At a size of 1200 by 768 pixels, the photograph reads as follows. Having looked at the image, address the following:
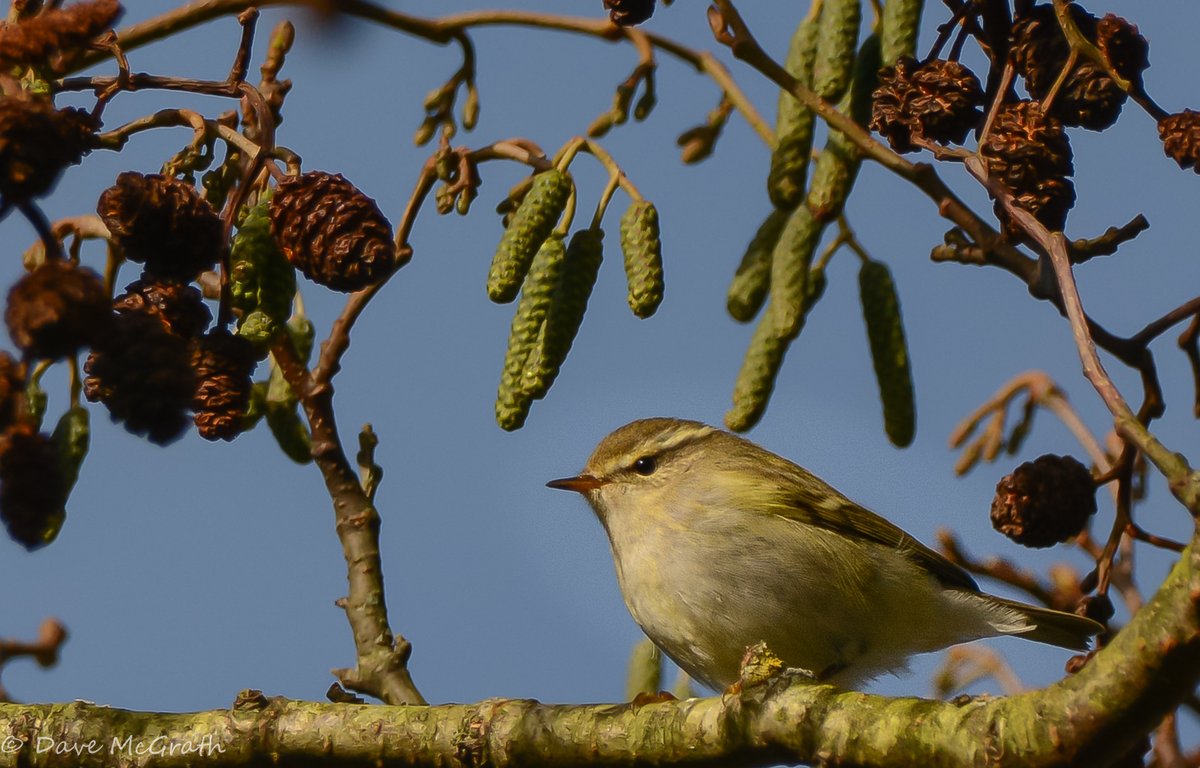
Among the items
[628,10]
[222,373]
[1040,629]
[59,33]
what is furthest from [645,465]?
[59,33]

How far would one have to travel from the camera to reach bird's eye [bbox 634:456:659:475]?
3.76 m

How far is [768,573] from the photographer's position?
10.4ft

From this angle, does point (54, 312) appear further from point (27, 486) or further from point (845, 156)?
point (845, 156)

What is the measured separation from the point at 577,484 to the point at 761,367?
1205 millimetres

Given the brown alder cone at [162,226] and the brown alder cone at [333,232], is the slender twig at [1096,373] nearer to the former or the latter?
the brown alder cone at [333,232]

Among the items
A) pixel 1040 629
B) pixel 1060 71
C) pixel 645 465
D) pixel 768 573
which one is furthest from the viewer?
pixel 645 465

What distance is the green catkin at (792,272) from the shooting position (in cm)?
260

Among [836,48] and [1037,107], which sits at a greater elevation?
[836,48]

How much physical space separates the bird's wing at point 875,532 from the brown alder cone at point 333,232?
1.96 meters

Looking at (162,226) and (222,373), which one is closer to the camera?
(162,226)

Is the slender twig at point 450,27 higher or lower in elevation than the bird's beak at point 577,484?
higher

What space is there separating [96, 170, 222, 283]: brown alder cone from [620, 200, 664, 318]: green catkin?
0.87m

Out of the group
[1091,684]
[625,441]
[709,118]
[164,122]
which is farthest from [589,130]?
[1091,684]

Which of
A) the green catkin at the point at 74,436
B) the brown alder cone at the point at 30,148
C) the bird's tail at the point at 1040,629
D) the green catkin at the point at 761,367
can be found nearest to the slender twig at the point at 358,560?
the green catkin at the point at 74,436
